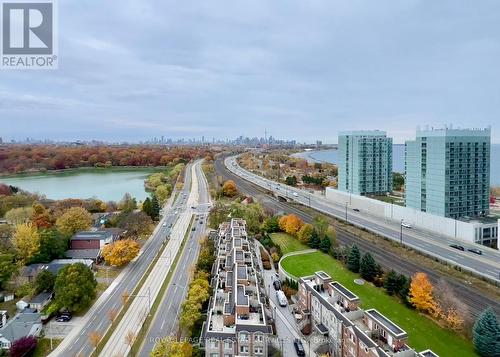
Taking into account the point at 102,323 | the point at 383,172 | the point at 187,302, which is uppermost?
the point at 383,172

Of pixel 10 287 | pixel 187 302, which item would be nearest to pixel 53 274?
pixel 10 287

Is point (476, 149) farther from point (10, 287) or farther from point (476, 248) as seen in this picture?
point (10, 287)

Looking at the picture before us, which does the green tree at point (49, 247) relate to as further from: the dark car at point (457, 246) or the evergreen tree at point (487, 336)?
the dark car at point (457, 246)

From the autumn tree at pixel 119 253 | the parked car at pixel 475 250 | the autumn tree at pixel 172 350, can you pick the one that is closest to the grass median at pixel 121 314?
the autumn tree at pixel 119 253

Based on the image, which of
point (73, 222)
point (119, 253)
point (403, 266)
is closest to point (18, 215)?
point (73, 222)

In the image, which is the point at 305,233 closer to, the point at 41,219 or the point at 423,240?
the point at 423,240

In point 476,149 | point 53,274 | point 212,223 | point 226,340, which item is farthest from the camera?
point 212,223
